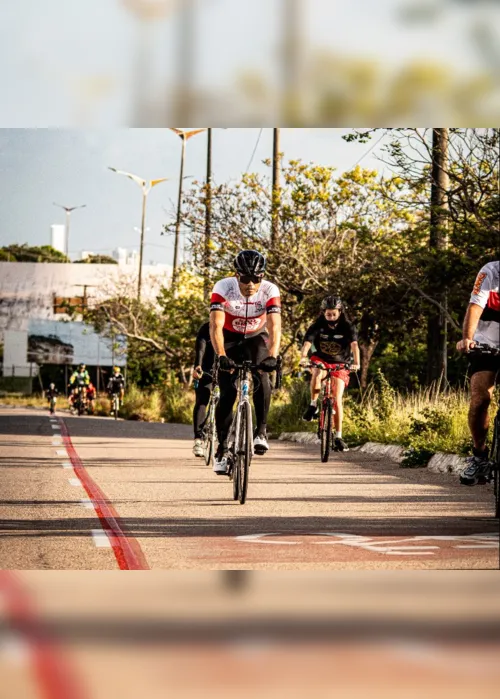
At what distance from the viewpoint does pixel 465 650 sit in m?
6.06

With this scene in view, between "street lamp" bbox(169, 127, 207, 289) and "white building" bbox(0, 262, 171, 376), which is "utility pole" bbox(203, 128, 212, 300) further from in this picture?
"white building" bbox(0, 262, 171, 376)

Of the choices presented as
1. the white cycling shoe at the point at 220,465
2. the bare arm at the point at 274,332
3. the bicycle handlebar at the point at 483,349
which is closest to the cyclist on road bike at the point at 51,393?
the bare arm at the point at 274,332

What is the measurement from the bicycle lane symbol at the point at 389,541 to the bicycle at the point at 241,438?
44 centimetres

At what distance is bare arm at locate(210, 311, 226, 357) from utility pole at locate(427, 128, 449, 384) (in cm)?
87

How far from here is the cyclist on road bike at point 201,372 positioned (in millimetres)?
7199

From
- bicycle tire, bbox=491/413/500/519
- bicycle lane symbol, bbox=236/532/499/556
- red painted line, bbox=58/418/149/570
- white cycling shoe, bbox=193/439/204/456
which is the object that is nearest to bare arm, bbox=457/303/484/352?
bicycle tire, bbox=491/413/500/519

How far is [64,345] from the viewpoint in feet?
19.1

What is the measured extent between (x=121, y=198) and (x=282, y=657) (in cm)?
176

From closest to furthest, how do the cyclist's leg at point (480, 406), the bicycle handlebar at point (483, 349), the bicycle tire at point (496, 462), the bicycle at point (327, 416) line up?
the bicycle handlebar at point (483, 349) → the cyclist's leg at point (480, 406) → the bicycle tire at point (496, 462) → the bicycle at point (327, 416)

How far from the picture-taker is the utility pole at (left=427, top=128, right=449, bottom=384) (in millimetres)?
5875

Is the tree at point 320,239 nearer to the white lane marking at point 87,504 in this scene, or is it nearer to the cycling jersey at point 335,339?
the cycling jersey at point 335,339
